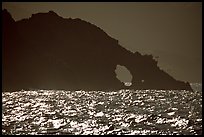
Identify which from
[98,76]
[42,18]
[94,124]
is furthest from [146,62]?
[94,124]

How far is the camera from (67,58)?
118 m

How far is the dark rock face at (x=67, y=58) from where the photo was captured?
106 meters

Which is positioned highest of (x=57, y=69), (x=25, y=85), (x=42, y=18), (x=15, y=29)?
(x=42, y=18)

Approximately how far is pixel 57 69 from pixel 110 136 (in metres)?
89.0

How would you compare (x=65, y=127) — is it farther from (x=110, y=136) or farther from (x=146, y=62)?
(x=146, y=62)

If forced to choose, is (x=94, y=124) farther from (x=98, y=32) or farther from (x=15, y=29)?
(x=98, y=32)

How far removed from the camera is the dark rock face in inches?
4168

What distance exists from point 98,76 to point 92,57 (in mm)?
8968

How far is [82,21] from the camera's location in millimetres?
123750

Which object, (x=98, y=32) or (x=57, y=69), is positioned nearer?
(x=57, y=69)

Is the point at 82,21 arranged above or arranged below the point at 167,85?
above

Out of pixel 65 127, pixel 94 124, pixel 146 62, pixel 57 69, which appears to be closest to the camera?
pixel 65 127

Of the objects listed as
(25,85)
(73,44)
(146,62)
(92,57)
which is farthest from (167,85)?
(25,85)

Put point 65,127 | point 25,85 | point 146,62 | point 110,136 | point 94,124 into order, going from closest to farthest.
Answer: point 110,136 < point 65,127 < point 94,124 < point 25,85 < point 146,62
